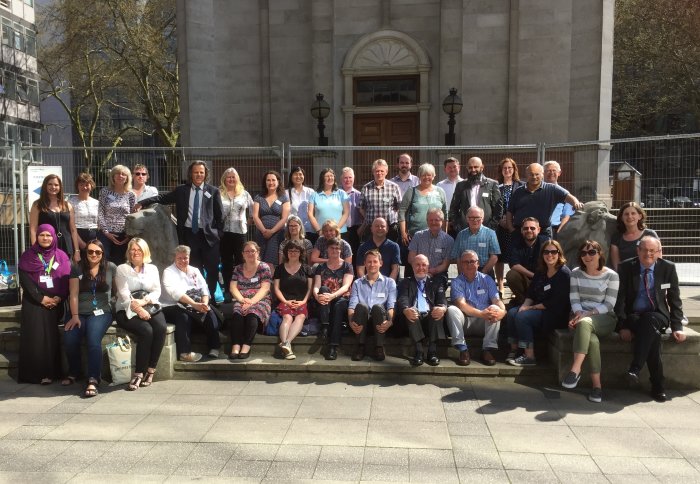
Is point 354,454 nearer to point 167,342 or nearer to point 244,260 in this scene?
point 167,342

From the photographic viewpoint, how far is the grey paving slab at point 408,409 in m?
5.14

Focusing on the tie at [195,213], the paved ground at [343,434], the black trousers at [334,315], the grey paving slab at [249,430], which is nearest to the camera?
the paved ground at [343,434]

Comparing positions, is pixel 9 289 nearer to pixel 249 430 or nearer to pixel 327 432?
pixel 249 430

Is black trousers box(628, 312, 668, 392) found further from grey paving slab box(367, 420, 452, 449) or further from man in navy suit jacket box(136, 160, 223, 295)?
man in navy suit jacket box(136, 160, 223, 295)

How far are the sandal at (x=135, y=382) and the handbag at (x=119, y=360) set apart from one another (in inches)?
3.7

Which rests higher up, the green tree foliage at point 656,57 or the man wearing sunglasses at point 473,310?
the green tree foliage at point 656,57

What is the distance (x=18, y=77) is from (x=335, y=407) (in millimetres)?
41917

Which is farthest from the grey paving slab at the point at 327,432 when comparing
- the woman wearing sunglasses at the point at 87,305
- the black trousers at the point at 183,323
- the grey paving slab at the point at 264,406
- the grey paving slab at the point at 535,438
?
the woman wearing sunglasses at the point at 87,305

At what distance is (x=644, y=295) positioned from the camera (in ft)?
19.0

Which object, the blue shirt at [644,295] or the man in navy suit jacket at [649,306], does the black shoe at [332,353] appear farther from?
the blue shirt at [644,295]

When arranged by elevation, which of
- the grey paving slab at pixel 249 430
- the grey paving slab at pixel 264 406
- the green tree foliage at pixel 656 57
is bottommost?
the grey paving slab at pixel 249 430

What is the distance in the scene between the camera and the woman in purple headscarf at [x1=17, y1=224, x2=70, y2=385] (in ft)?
20.5

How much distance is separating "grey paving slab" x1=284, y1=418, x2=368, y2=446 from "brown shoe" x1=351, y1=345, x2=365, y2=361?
139 centimetres

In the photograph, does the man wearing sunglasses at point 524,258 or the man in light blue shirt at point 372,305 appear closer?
the man in light blue shirt at point 372,305
